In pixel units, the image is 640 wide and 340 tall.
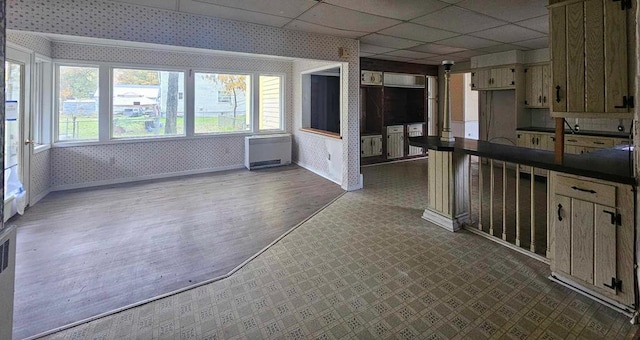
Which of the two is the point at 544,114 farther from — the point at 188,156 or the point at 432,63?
the point at 188,156

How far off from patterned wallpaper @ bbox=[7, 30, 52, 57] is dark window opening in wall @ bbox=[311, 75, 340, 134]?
4.59 meters

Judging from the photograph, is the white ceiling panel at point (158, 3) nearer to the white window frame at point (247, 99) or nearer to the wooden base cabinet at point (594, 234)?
the white window frame at point (247, 99)

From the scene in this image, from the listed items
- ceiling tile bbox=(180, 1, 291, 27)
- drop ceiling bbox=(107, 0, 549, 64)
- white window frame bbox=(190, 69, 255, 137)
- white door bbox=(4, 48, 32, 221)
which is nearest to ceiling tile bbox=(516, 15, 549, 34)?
drop ceiling bbox=(107, 0, 549, 64)

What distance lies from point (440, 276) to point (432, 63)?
6.71 m

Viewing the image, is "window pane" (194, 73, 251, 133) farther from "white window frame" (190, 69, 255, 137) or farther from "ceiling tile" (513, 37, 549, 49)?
"ceiling tile" (513, 37, 549, 49)

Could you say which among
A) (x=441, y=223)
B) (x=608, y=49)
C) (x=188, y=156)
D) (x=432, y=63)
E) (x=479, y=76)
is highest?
(x=432, y=63)

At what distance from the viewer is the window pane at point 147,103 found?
5.82 meters

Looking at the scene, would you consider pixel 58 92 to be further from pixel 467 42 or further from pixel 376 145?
pixel 467 42

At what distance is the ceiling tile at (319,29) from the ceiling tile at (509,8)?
5.36ft

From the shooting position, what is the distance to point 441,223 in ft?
11.8

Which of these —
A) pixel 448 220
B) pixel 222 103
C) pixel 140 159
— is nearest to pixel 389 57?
pixel 222 103

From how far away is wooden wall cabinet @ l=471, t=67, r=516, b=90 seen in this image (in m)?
6.18

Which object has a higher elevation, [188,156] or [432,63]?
[432,63]

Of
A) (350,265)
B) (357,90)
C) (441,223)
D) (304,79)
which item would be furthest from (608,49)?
(304,79)
